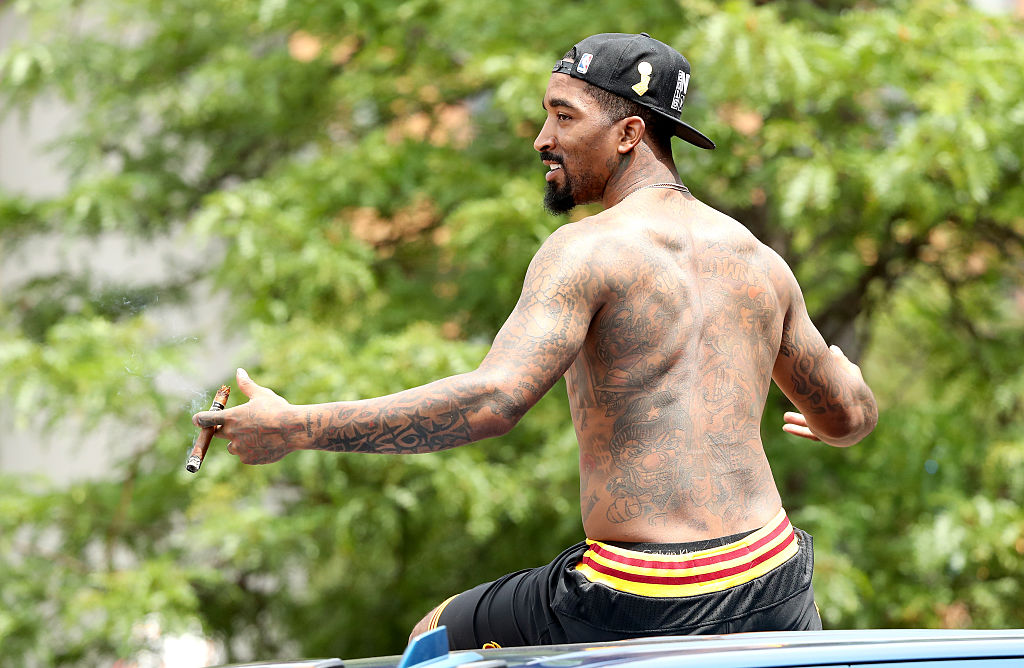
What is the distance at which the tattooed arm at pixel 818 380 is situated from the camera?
115 inches

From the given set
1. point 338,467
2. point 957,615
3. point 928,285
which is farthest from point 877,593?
point 338,467

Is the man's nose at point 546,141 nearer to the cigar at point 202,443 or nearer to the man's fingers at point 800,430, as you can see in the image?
the cigar at point 202,443

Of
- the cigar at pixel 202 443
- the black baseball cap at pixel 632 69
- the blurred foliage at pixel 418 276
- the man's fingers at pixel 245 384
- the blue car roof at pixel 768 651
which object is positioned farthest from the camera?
the blurred foliage at pixel 418 276

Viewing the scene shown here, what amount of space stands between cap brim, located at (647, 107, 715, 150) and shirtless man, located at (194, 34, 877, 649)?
0.02 metres

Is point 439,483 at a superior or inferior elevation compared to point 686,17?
inferior

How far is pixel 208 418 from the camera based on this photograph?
2264 mm

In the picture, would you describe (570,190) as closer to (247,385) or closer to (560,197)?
(560,197)

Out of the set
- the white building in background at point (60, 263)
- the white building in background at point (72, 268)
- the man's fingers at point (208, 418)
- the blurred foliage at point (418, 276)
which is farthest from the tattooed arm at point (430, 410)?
the blurred foliage at point (418, 276)

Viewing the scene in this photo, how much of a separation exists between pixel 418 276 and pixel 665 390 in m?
5.81

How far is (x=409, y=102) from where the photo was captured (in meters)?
8.24

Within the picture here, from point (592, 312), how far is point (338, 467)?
4.55 meters

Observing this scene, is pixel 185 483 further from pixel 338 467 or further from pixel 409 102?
pixel 409 102

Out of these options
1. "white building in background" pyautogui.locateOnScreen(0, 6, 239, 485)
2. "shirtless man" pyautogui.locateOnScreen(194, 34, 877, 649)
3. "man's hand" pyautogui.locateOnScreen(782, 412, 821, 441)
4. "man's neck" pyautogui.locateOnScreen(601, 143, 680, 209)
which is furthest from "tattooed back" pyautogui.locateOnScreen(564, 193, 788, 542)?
"white building in background" pyautogui.locateOnScreen(0, 6, 239, 485)

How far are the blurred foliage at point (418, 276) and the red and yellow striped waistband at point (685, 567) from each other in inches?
150
